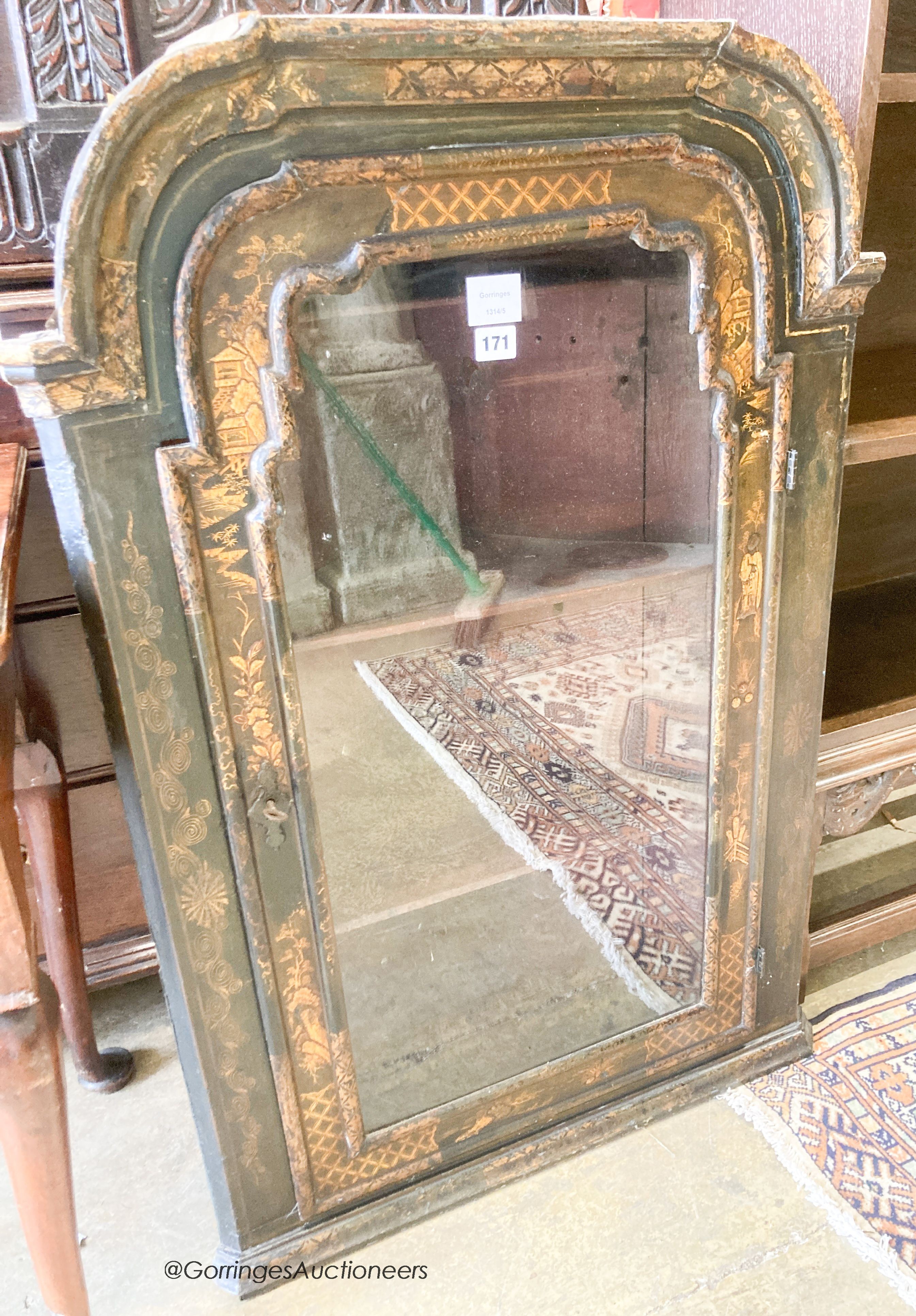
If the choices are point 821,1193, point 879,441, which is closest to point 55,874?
point 821,1193

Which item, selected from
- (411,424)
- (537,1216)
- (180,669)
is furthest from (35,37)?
(537,1216)

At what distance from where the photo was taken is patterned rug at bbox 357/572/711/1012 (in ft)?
3.50

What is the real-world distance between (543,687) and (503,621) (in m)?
0.11

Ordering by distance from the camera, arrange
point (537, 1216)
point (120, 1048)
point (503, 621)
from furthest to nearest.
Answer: point (120, 1048), point (537, 1216), point (503, 621)

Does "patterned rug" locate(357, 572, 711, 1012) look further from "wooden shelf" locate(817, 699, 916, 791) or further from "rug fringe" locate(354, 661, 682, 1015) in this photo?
"wooden shelf" locate(817, 699, 916, 791)

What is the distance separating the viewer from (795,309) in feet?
3.21

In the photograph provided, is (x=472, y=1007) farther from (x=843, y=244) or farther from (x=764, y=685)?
(x=843, y=244)

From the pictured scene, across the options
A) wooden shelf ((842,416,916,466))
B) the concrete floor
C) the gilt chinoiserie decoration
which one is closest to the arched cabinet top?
the gilt chinoiserie decoration

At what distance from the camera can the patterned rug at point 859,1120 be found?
1.12 metres

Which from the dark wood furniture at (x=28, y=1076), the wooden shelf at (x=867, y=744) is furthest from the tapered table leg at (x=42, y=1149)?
the wooden shelf at (x=867, y=744)

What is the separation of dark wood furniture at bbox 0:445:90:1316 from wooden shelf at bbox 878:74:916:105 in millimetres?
1023

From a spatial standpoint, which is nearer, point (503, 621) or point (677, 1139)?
point (503, 621)

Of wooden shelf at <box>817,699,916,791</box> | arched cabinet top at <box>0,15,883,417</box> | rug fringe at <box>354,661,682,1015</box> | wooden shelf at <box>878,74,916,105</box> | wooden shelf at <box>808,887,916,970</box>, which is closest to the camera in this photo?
arched cabinet top at <box>0,15,883,417</box>

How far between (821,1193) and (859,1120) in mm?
134
